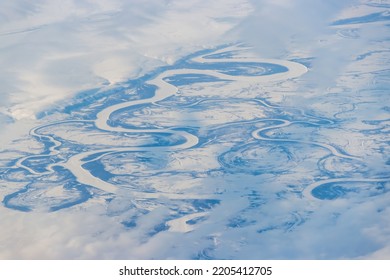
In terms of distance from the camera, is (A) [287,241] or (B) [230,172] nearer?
(A) [287,241]

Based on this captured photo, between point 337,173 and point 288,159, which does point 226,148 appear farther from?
point 337,173

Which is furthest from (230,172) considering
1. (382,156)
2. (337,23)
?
(337,23)

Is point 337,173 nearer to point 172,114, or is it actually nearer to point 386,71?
point 172,114

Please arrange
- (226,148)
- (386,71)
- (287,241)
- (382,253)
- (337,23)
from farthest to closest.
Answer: (337,23) → (386,71) → (226,148) → (287,241) → (382,253)

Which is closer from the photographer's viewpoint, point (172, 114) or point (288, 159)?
point (288, 159)

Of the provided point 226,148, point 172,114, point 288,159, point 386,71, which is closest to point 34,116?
point 172,114

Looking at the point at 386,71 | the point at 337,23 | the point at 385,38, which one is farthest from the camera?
the point at 337,23

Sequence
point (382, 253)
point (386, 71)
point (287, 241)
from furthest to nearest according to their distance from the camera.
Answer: point (386, 71), point (287, 241), point (382, 253)

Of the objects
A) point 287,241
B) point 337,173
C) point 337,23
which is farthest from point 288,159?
point 337,23

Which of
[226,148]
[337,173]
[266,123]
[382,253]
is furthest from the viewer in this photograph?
[266,123]
